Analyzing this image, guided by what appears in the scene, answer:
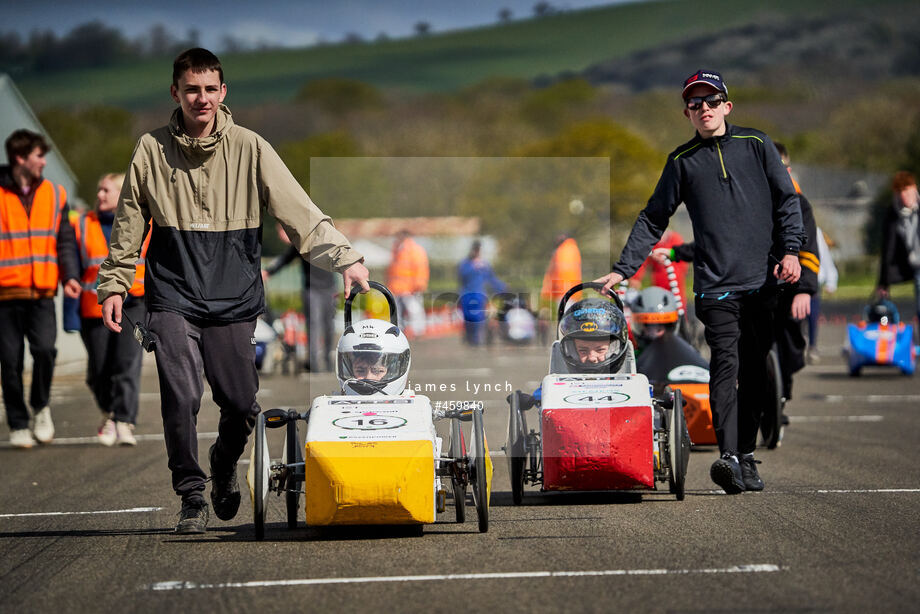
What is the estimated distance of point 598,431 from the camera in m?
7.67

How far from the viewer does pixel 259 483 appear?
6.75m

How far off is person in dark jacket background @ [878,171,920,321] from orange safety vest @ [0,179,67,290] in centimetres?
847

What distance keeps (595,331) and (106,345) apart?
5072 mm

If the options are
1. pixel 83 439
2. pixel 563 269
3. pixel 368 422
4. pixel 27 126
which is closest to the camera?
pixel 368 422

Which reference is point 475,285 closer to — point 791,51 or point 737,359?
point 737,359

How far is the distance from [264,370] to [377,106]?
297 ft

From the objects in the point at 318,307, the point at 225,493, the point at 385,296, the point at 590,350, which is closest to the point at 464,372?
the point at 318,307

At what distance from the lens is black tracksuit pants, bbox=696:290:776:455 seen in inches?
329

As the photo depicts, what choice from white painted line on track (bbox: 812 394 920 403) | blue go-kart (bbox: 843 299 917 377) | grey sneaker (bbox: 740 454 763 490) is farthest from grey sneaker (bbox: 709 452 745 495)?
blue go-kart (bbox: 843 299 917 377)

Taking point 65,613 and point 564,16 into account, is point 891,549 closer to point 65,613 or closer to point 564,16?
point 65,613

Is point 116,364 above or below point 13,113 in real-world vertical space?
below

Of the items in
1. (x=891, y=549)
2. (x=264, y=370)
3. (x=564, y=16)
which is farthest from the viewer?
(x=564, y=16)

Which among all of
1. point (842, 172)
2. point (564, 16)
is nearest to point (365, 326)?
point (842, 172)

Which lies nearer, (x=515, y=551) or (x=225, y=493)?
(x=515, y=551)
